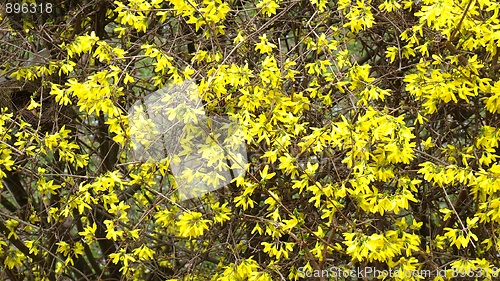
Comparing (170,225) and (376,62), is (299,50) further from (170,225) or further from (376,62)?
(170,225)

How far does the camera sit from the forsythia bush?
2807 millimetres

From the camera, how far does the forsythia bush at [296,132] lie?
9.21 ft

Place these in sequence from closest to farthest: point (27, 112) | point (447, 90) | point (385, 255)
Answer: point (385, 255) → point (447, 90) → point (27, 112)

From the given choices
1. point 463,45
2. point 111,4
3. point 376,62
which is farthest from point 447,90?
point 111,4

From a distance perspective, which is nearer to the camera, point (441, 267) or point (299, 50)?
point (441, 267)

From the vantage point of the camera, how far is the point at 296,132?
281 cm

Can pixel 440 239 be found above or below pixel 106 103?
below

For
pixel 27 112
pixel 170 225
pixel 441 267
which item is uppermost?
pixel 27 112

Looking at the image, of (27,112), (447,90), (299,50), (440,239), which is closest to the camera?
(447,90)

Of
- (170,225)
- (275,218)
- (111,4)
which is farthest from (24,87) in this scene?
(275,218)

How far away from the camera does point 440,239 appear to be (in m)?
3.15

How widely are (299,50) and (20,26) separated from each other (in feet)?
5.38

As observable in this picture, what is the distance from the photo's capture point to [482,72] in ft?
10.5

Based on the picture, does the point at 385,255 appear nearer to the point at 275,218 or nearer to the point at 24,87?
the point at 275,218
